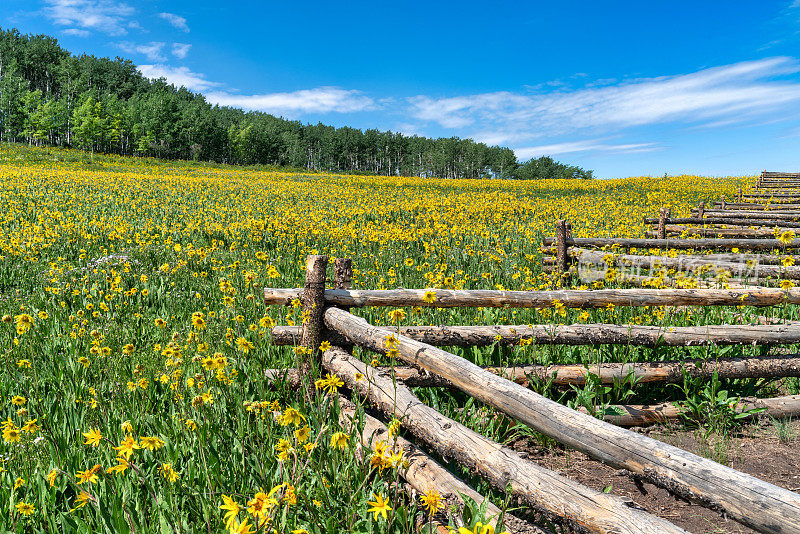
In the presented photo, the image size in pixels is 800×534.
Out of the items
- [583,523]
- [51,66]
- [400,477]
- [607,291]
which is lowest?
[400,477]

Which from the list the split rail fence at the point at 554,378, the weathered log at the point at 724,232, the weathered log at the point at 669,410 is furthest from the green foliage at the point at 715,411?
the weathered log at the point at 724,232

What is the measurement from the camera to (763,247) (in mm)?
8898

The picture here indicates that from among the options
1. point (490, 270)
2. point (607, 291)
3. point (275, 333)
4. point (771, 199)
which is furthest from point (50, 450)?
point (771, 199)

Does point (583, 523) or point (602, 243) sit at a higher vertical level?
point (602, 243)

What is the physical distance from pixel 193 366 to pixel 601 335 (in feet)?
13.6

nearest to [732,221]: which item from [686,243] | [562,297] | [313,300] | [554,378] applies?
[686,243]

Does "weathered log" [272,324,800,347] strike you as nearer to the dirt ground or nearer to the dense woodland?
the dirt ground

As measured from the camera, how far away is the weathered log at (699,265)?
803cm

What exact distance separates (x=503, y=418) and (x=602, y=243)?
21.1 feet

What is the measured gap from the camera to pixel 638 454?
2.21 meters

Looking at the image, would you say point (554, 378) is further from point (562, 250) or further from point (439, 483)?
point (562, 250)

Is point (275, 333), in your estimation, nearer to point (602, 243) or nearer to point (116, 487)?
point (116, 487)

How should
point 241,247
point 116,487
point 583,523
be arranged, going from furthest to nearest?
point 241,247 → point 116,487 → point 583,523

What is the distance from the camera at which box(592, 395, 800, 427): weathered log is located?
4.23 metres
